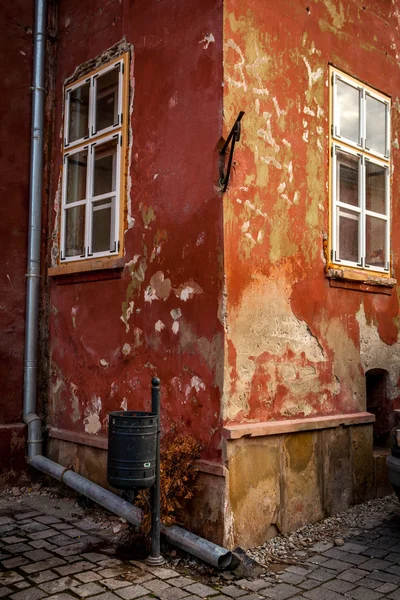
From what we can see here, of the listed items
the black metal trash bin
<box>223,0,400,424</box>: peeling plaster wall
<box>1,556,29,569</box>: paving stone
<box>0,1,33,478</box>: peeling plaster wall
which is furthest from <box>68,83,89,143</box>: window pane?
<box>1,556,29,569</box>: paving stone

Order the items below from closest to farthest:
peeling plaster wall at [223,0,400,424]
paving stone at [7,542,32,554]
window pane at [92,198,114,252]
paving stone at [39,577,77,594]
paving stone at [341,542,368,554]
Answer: paving stone at [39,577,77,594]
paving stone at [7,542,32,554]
paving stone at [341,542,368,554]
peeling plaster wall at [223,0,400,424]
window pane at [92,198,114,252]

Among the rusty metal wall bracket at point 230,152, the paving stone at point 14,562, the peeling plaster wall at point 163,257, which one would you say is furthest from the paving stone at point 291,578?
the rusty metal wall bracket at point 230,152

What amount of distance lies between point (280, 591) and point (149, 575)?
2.92 feet

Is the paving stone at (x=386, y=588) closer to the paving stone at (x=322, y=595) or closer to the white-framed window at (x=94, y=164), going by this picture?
the paving stone at (x=322, y=595)

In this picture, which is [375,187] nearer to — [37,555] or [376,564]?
[376,564]

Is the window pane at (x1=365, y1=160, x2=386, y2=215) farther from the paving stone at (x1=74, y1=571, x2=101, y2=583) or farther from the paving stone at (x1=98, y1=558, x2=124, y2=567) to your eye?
the paving stone at (x1=74, y1=571, x2=101, y2=583)

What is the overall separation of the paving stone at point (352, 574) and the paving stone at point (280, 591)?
16.6 inches

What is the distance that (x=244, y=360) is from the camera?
486cm

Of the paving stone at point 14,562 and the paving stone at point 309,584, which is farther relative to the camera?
the paving stone at point 14,562

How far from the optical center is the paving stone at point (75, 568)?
4.18 metres

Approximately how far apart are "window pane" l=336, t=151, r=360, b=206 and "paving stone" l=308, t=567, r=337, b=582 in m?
3.41

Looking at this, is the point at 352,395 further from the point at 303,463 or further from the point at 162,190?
the point at 162,190

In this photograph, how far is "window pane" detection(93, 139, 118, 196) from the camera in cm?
601

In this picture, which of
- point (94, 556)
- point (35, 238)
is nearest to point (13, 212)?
point (35, 238)
